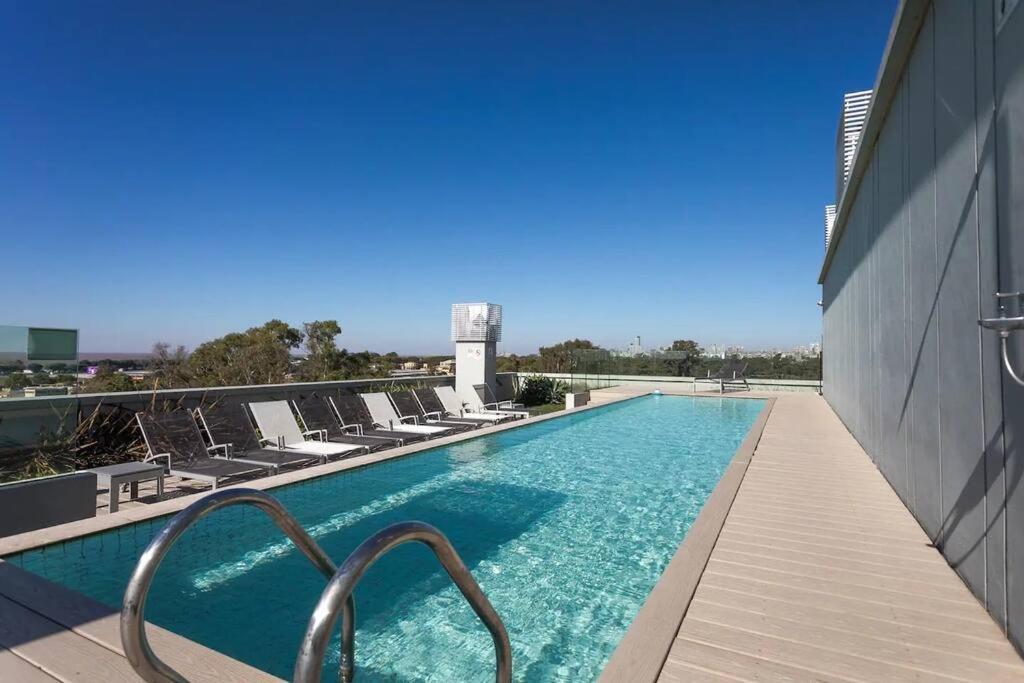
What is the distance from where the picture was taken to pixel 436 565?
4012mm

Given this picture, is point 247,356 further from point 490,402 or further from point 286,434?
point 286,434

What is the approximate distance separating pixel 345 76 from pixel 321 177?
564 cm

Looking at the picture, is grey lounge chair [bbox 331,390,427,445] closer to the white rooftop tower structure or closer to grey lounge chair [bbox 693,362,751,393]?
the white rooftop tower structure

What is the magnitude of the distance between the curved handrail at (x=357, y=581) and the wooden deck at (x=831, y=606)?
2.92ft

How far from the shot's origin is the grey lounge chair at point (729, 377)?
1964 centimetres

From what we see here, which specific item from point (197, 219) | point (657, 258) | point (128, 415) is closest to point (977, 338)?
point (128, 415)

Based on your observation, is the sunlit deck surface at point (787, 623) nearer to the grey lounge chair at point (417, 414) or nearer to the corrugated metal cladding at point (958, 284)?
the corrugated metal cladding at point (958, 284)

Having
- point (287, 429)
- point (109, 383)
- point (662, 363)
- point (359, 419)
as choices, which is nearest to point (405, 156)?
point (359, 419)

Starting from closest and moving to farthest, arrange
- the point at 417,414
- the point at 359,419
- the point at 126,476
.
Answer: the point at 126,476
the point at 359,419
the point at 417,414

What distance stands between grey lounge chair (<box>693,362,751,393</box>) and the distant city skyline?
1.57 meters

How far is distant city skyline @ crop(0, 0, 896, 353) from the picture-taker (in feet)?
33.4

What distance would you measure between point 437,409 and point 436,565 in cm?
661

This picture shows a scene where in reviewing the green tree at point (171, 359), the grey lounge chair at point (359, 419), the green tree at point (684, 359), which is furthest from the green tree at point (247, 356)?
the green tree at point (684, 359)

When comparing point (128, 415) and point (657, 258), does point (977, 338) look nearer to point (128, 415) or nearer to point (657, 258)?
point (128, 415)
